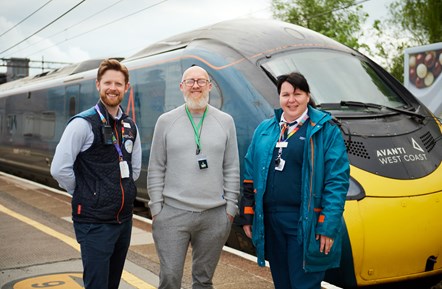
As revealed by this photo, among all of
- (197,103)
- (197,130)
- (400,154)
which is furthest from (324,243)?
(400,154)

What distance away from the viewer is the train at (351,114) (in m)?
4.54

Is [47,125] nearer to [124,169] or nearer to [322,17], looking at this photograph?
[124,169]

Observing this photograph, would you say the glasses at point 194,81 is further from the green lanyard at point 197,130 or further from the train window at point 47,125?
the train window at point 47,125

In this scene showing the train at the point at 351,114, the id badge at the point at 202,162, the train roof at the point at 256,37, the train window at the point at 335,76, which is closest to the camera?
the id badge at the point at 202,162

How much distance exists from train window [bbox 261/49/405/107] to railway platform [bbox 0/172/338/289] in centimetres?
184

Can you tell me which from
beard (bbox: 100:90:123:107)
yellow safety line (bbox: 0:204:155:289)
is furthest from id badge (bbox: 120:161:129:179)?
yellow safety line (bbox: 0:204:155:289)

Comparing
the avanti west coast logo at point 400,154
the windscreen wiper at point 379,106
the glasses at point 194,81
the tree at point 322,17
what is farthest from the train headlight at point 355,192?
the tree at point 322,17

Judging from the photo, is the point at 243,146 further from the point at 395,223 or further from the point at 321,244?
the point at 321,244

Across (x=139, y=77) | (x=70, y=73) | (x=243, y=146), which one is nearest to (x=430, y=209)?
(x=243, y=146)

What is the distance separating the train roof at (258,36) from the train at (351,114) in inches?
0.5

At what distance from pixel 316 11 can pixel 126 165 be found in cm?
4027

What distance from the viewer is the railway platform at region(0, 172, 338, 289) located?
4.72 meters

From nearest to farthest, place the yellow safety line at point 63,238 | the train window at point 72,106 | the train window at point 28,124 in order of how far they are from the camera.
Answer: the yellow safety line at point 63,238, the train window at point 72,106, the train window at point 28,124

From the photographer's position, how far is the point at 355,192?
4.61 meters
